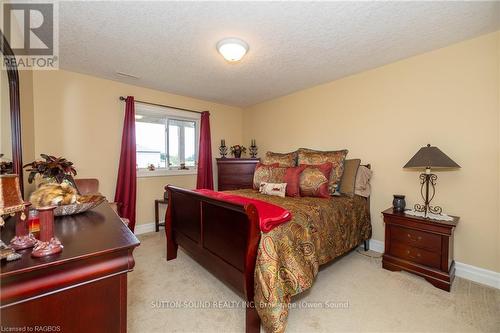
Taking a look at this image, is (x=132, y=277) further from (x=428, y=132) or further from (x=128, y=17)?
(x=428, y=132)

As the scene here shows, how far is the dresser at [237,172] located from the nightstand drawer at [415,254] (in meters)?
2.39

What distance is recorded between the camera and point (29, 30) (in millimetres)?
1949

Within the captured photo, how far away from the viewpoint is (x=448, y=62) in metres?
2.30

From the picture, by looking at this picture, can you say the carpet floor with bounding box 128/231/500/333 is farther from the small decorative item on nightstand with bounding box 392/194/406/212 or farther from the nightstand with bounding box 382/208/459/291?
the small decorative item on nightstand with bounding box 392/194/406/212

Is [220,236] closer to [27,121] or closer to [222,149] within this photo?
[27,121]

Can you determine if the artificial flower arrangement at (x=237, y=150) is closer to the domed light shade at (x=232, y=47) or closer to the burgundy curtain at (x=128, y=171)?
the burgundy curtain at (x=128, y=171)

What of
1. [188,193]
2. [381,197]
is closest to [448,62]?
[381,197]

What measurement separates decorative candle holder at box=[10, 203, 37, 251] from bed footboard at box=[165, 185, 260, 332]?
1.01m

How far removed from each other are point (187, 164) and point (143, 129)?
3.25 feet

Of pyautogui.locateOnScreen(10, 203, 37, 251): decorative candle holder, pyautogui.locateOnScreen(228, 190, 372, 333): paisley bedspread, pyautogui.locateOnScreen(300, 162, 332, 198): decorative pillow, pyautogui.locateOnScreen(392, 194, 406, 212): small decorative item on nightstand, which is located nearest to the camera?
pyautogui.locateOnScreen(10, 203, 37, 251): decorative candle holder

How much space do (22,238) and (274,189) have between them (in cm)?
231

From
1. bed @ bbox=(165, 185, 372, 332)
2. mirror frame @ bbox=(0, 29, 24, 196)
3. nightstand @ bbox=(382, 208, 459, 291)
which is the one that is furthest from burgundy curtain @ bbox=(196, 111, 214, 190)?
nightstand @ bbox=(382, 208, 459, 291)

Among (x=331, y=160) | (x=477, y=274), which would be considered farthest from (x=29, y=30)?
(x=477, y=274)

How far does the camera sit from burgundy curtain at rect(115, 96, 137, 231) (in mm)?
3271
